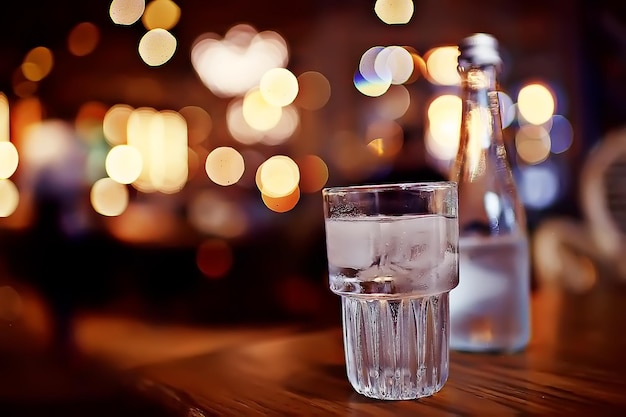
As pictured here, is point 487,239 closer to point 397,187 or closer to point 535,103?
point 397,187

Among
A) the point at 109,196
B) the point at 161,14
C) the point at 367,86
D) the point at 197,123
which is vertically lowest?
the point at 109,196

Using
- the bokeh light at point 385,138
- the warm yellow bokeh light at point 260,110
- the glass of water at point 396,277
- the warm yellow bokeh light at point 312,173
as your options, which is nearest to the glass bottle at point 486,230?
the glass of water at point 396,277

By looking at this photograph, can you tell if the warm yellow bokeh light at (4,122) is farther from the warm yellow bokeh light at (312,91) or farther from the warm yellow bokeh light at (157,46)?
the warm yellow bokeh light at (312,91)

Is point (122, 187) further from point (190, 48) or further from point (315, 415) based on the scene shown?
point (315, 415)

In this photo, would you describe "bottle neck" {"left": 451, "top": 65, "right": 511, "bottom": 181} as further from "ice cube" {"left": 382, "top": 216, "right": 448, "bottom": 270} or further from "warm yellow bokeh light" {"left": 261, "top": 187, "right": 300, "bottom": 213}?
"warm yellow bokeh light" {"left": 261, "top": 187, "right": 300, "bottom": 213}

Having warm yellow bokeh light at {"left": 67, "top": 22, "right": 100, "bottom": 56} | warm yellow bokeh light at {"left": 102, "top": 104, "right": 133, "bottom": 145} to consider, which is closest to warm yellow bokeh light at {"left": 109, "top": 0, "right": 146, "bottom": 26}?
warm yellow bokeh light at {"left": 67, "top": 22, "right": 100, "bottom": 56}

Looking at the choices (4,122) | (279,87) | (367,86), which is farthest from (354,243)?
(4,122)
